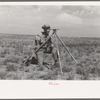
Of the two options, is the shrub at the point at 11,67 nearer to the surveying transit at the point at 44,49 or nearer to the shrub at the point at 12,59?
the shrub at the point at 12,59

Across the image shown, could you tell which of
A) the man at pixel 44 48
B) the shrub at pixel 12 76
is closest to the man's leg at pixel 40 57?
the man at pixel 44 48

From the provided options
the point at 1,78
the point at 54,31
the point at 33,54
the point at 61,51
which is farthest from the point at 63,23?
the point at 1,78

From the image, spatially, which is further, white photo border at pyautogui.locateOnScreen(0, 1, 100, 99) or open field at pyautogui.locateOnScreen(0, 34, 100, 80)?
open field at pyautogui.locateOnScreen(0, 34, 100, 80)

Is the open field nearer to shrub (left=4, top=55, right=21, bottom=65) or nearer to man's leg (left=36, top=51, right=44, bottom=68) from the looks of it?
shrub (left=4, top=55, right=21, bottom=65)

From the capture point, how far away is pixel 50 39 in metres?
7.71

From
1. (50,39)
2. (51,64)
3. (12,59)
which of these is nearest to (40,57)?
(51,64)

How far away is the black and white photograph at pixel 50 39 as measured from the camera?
745cm

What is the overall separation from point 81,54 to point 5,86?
2745 millimetres

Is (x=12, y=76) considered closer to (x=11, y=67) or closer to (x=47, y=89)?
(x=11, y=67)

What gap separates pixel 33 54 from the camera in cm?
784

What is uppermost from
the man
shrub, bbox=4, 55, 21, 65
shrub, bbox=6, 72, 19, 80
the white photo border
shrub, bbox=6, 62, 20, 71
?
the man

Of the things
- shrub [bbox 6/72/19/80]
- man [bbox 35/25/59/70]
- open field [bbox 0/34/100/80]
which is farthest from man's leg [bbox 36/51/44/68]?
shrub [bbox 6/72/19/80]

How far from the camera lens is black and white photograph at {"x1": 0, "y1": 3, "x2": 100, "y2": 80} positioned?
745 cm

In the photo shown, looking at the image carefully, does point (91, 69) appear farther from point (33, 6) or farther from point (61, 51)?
point (33, 6)
